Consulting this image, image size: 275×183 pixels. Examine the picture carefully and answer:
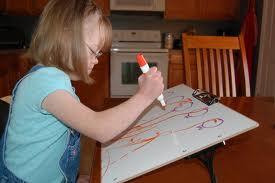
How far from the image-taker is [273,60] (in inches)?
113

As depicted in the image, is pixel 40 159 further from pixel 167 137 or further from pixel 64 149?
pixel 167 137

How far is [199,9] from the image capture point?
3.36 m

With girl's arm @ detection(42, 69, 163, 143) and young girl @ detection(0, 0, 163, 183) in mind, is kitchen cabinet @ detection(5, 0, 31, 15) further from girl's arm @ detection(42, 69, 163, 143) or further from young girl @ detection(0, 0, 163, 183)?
girl's arm @ detection(42, 69, 163, 143)

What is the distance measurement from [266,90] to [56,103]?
270 centimetres

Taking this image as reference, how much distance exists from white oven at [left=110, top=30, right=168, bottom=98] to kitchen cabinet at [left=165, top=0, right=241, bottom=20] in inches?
11.3

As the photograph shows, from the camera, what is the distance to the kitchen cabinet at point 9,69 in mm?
2650

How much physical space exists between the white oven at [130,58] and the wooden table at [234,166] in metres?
2.20

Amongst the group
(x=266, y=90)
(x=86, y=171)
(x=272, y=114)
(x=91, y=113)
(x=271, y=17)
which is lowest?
(x=86, y=171)

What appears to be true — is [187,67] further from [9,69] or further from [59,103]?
[9,69]

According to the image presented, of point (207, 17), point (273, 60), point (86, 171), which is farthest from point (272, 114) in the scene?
point (207, 17)

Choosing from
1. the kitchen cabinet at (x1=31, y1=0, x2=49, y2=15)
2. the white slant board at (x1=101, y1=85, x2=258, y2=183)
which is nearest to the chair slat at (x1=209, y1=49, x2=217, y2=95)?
the white slant board at (x1=101, y1=85, x2=258, y2=183)

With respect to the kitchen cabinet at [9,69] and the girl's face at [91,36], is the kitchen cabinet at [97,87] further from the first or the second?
the girl's face at [91,36]

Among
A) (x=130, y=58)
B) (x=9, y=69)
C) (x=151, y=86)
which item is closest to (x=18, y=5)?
(x=9, y=69)

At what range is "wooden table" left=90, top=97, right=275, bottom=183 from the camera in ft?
2.33
